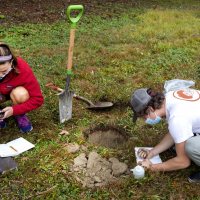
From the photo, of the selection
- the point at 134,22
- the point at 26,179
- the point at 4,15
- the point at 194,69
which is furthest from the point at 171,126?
the point at 4,15

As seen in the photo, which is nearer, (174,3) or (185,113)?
(185,113)

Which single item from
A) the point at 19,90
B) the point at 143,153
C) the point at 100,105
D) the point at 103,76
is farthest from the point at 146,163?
the point at 103,76

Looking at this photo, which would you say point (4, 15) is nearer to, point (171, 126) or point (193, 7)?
point (193, 7)

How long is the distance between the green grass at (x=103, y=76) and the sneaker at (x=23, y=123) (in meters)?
0.07

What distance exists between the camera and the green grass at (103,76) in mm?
3238

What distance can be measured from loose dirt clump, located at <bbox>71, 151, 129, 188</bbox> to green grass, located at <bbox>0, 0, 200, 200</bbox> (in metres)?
0.08

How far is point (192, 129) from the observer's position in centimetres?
316

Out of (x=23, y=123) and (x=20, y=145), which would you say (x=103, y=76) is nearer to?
(x=23, y=123)

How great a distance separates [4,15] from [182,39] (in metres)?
4.31

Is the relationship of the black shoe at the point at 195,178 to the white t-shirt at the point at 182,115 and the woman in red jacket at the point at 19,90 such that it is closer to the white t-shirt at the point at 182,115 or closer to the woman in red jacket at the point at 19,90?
the white t-shirt at the point at 182,115

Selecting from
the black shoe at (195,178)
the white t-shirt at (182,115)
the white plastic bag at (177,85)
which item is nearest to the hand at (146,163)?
the black shoe at (195,178)

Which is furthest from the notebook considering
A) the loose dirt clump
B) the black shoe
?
the black shoe

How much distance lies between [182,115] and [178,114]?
1.3 inches

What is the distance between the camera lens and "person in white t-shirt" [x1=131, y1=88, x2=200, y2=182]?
2936mm
